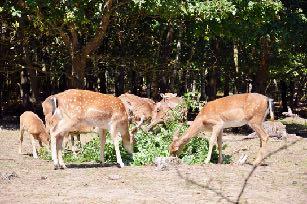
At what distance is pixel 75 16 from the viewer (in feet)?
52.6

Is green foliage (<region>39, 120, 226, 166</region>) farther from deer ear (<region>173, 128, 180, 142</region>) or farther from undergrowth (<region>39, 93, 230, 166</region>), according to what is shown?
deer ear (<region>173, 128, 180, 142</region>)

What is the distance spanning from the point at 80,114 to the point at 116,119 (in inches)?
29.5

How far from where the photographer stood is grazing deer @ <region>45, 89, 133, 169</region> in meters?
10.0

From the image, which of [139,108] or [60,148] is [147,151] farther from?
[139,108]

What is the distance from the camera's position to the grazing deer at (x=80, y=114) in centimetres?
1002

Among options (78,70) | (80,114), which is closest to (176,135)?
(80,114)

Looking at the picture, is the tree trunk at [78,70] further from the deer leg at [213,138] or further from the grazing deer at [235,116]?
the deer leg at [213,138]

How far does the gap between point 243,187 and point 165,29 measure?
18602 millimetres

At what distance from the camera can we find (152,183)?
8.56 m

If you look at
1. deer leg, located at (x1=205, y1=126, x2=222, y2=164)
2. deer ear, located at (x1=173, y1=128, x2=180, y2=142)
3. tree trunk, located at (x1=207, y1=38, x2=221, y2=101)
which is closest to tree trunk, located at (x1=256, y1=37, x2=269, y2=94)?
tree trunk, located at (x1=207, y1=38, x2=221, y2=101)

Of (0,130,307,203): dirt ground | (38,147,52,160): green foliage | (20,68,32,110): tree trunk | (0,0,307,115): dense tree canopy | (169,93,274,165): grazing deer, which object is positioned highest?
(0,0,307,115): dense tree canopy

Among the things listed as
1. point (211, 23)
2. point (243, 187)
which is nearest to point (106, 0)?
point (211, 23)

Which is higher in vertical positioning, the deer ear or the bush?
the deer ear

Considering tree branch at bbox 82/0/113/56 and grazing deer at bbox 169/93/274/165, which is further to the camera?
tree branch at bbox 82/0/113/56
